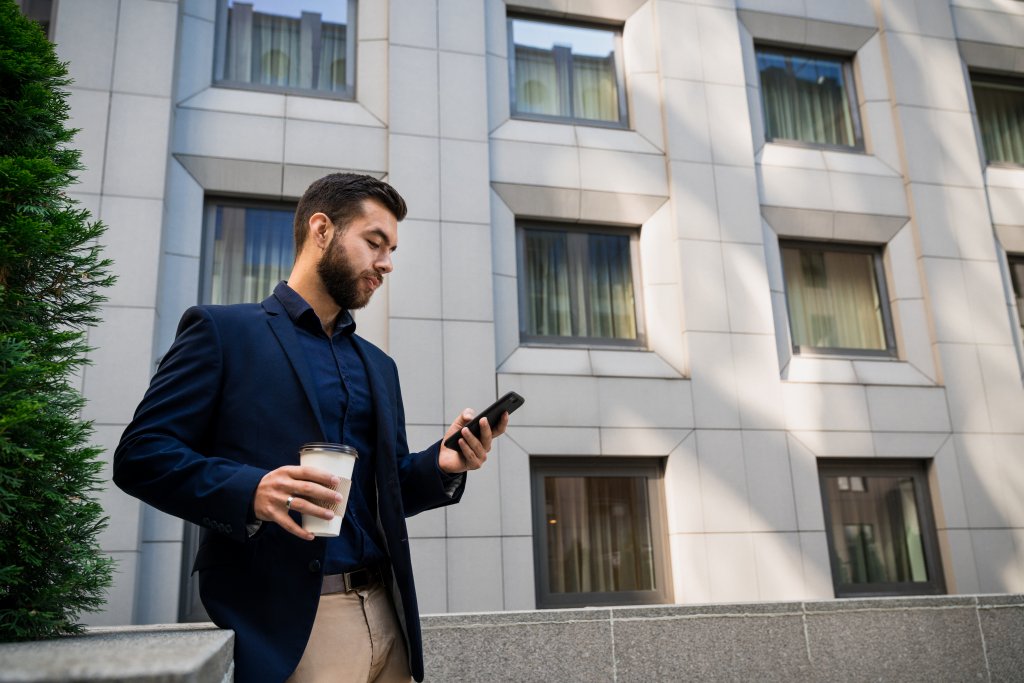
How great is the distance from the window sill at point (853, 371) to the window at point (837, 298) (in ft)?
0.93

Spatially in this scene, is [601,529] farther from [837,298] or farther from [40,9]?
[40,9]

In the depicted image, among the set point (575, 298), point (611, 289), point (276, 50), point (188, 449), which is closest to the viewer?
point (188, 449)

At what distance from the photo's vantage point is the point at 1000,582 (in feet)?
31.0

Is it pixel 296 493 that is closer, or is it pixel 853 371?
pixel 296 493

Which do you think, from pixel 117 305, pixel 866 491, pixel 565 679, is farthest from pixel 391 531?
pixel 866 491

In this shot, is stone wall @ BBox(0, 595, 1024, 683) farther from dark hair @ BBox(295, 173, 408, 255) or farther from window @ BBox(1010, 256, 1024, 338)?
window @ BBox(1010, 256, 1024, 338)

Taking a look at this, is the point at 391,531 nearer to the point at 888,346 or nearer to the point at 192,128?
the point at 192,128

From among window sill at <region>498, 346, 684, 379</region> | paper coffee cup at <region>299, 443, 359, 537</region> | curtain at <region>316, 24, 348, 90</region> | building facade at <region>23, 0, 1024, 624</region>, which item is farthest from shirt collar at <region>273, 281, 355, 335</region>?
curtain at <region>316, 24, 348, 90</region>

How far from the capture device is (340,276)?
9.47 feet

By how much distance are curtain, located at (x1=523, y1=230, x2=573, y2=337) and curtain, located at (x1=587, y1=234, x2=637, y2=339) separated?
0.32 metres

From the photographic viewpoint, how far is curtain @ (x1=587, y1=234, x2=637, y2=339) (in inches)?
389

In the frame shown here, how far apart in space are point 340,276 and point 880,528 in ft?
28.9

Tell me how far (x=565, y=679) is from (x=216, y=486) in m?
5.34

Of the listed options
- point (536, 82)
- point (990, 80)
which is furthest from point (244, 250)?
point (990, 80)
